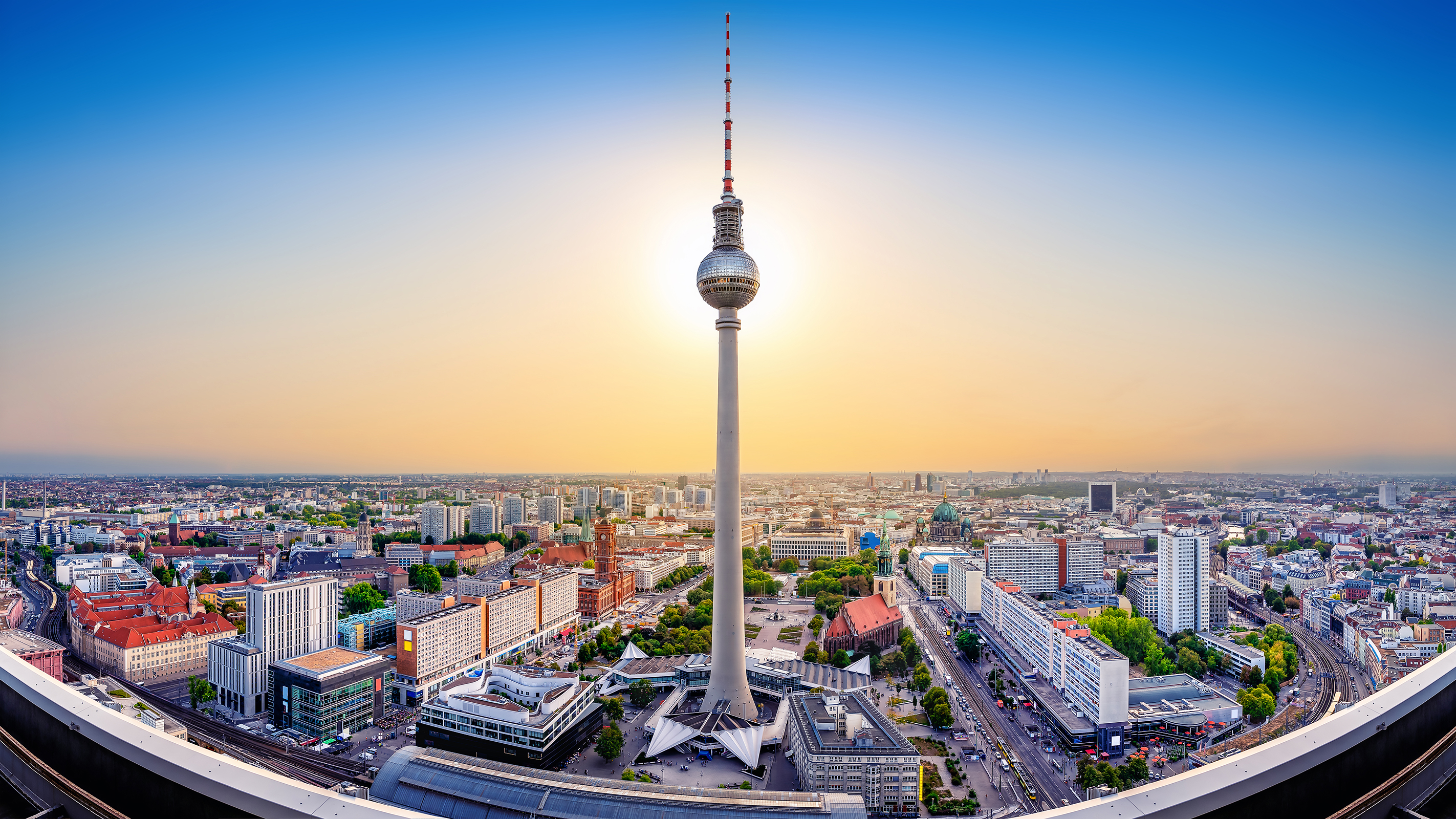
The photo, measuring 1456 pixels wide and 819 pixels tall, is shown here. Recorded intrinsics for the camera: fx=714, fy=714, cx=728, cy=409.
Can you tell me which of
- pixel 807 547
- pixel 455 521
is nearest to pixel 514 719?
pixel 807 547

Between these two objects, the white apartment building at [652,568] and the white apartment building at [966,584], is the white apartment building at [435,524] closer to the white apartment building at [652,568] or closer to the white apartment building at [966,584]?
the white apartment building at [652,568]

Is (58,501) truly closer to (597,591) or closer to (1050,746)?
(597,591)

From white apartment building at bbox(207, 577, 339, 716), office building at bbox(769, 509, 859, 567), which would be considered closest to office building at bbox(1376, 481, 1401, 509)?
office building at bbox(769, 509, 859, 567)

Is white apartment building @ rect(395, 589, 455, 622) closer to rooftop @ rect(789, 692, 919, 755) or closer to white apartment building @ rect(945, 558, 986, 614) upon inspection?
rooftop @ rect(789, 692, 919, 755)

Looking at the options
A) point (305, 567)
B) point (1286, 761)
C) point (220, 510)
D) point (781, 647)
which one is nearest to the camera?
point (1286, 761)

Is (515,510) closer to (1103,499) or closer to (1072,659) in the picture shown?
(1072,659)

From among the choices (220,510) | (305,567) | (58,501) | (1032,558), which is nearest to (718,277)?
(1032,558)
